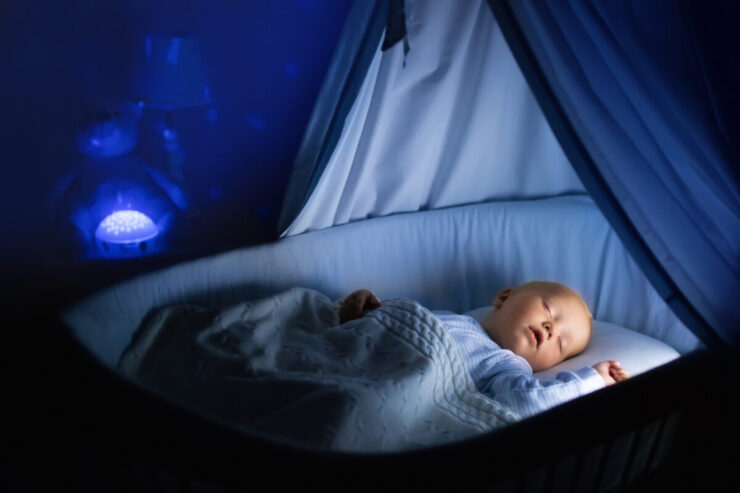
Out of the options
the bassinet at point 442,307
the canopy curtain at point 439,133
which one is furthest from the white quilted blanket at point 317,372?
the canopy curtain at point 439,133

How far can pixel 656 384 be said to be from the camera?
136 centimetres

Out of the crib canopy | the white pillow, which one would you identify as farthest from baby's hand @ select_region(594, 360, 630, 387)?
the crib canopy

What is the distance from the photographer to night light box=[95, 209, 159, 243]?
98.3 inches

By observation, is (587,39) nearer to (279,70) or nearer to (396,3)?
(396,3)

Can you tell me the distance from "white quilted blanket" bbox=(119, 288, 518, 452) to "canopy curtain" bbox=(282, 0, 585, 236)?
0.49 meters

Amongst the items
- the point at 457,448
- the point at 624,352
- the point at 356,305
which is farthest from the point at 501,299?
the point at 457,448

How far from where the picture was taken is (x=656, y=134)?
1.46m

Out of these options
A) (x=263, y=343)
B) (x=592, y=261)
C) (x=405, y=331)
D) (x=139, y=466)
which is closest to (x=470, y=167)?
(x=592, y=261)

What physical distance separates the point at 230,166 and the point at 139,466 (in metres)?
1.62

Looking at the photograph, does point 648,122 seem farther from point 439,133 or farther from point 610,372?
point 439,133

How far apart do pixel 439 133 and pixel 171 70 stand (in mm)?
950

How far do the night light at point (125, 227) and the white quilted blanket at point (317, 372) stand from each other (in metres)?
0.87

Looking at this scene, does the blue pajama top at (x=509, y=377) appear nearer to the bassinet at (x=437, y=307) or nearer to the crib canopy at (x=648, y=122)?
the bassinet at (x=437, y=307)

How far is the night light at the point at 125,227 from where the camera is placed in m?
2.50
